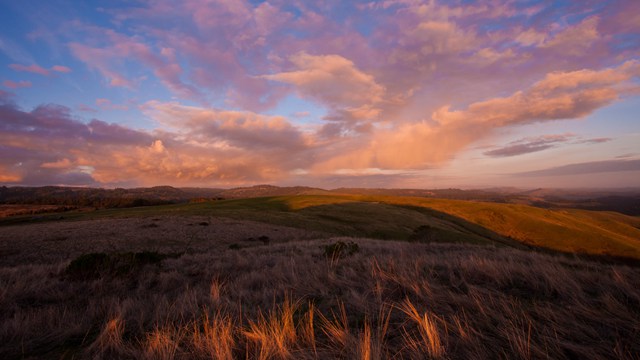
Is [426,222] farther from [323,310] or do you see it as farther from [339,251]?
[323,310]

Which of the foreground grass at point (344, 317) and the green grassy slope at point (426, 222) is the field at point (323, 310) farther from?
the green grassy slope at point (426, 222)

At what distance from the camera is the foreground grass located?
2.98 metres

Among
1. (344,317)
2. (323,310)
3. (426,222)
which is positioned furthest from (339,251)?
(426,222)

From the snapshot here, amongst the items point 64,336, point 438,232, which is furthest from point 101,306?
point 438,232

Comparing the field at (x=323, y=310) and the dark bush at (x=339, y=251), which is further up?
the field at (x=323, y=310)

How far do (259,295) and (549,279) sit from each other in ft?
18.3

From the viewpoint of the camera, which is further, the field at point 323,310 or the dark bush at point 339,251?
the dark bush at point 339,251

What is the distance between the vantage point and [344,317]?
143 inches

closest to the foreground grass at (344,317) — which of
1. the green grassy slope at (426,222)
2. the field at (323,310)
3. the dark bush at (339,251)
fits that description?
the field at (323,310)

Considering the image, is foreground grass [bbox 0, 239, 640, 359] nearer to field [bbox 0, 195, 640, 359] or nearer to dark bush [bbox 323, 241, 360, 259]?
field [bbox 0, 195, 640, 359]

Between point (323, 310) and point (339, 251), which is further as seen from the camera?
point (339, 251)

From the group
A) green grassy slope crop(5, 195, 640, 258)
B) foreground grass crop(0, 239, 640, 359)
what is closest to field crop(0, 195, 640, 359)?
foreground grass crop(0, 239, 640, 359)

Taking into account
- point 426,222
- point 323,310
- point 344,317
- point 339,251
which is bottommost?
point 426,222

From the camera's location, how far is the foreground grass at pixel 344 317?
2.98 metres
